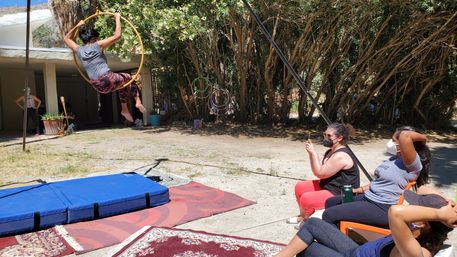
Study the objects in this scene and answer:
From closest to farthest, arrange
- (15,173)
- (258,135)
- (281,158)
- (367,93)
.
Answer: (15,173) < (281,158) < (258,135) < (367,93)

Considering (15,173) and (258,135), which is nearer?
(15,173)

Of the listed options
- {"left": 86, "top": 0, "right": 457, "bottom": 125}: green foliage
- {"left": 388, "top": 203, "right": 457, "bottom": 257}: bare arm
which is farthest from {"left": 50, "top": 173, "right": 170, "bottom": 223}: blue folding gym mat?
{"left": 86, "top": 0, "right": 457, "bottom": 125}: green foliage

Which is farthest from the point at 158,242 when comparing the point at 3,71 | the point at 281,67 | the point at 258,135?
the point at 3,71

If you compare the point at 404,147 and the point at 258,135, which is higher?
the point at 404,147

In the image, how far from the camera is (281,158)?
871 centimetres

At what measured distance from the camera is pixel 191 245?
380 centimetres

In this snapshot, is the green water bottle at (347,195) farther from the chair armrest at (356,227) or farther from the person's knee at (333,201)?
the chair armrest at (356,227)

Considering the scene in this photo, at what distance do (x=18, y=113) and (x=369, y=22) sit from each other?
13.3 metres

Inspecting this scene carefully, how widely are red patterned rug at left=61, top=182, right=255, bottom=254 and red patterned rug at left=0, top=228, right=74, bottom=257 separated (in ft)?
0.34

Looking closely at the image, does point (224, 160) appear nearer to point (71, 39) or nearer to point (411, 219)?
point (71, 39)

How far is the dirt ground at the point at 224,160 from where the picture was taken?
4879mm

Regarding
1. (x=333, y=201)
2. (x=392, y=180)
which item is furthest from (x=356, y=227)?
(x=333, y=201)

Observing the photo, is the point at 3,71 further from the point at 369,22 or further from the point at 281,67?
the point at 369,22

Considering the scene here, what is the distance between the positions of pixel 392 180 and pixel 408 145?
311 mm
